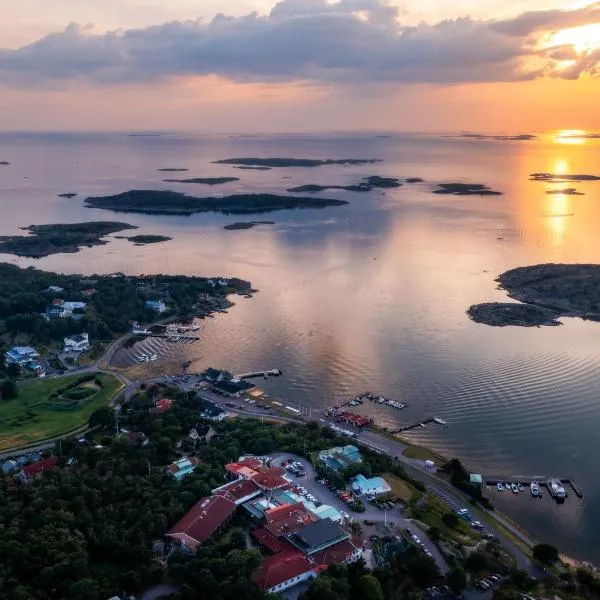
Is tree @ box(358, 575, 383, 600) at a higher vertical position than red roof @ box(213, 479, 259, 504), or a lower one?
lower

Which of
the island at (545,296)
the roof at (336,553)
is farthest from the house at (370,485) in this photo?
the island at (545,296)

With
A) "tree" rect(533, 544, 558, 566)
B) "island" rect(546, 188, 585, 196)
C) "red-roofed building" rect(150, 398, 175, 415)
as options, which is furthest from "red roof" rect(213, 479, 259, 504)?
"island" rect(546, 188, 585, 196)

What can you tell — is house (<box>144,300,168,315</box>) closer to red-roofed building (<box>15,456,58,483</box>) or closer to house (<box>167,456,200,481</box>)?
red-roofed building (<box>15,456,58,483</box>)

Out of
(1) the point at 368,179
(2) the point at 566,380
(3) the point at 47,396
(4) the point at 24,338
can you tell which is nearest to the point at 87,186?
(1) the point at 368,179

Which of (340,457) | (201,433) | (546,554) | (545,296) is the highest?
(545,296)

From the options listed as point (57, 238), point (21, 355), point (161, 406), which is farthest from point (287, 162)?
point (161, 406)

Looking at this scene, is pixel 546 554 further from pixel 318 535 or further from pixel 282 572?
pixel 282 572
